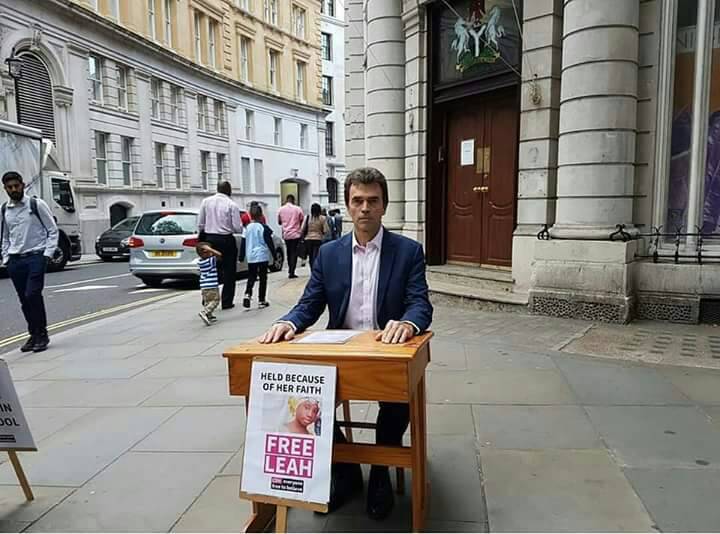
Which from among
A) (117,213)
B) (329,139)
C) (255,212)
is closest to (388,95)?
(255,212)

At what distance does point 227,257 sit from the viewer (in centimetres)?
912

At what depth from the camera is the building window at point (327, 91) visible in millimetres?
47956

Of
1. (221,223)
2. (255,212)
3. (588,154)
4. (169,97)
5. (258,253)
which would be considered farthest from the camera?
(169,97)

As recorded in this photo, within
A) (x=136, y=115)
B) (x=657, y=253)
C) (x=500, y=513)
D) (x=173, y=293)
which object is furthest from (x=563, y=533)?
(x=136, y=115)

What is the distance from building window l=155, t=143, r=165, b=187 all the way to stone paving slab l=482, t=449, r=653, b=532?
2996 centimetres

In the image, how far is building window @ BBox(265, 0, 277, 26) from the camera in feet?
130

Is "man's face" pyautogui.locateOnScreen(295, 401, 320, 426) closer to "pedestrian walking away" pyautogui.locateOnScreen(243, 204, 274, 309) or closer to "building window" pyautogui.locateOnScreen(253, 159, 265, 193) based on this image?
"pedestrian walking away" pyautogui.locateOnScreen(243, 204, 274, 309)

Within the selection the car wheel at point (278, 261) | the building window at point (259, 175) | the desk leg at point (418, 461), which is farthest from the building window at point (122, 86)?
the desk leg at point (418, 461)

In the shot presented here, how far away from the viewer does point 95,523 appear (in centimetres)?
290

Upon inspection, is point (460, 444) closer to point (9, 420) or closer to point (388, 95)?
point (9, 420)

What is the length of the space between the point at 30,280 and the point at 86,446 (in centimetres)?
361

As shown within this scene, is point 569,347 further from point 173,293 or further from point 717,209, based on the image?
point 173,293

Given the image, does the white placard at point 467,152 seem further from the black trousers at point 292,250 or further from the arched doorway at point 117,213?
the arched doorway at point 117,213

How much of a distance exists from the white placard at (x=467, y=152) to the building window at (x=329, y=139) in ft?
129
